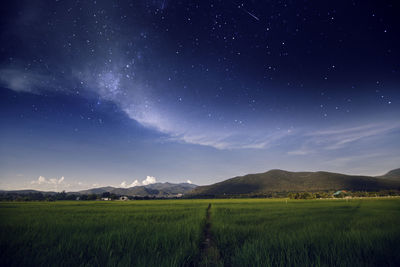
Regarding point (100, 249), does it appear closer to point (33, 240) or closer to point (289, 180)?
point (33, 240)

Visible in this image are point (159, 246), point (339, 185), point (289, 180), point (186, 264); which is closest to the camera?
point (186, 264)

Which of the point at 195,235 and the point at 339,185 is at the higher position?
the point at 195,235

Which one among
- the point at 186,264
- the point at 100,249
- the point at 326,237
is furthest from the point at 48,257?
the point at 326,237

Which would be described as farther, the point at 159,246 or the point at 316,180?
the point at 316,180

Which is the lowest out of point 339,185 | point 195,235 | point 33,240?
point 339,185

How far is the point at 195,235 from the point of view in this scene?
5.12 m

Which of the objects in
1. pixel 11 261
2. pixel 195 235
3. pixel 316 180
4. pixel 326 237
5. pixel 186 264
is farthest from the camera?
pixel 316 180

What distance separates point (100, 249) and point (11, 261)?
1.26 meters

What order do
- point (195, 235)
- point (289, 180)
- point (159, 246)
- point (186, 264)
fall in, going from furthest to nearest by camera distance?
point (289, 180) → point (195, 235) → point (159, 246) → point (186, 264)

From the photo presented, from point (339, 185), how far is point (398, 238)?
170451mm

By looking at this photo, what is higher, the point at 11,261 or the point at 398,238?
the point at 11,261

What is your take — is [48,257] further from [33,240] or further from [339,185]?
[339,185]

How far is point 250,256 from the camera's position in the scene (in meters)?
2.96

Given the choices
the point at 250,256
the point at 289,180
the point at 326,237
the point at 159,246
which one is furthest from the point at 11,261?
the point at 289,180
